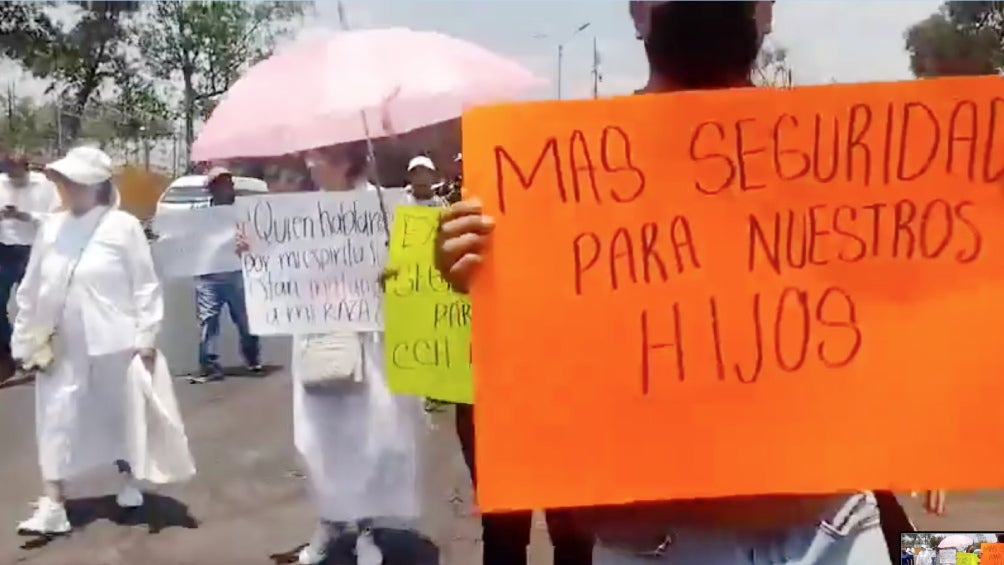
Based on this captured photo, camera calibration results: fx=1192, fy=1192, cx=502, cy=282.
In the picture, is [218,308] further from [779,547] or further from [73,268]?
[779,547]

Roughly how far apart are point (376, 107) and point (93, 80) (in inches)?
19.0

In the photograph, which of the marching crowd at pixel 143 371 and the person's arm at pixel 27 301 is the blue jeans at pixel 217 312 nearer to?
the marching crowd at pixel 143 371

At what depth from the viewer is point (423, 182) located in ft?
6.36

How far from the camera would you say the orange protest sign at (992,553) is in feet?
7.73

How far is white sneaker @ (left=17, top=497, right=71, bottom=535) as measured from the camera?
6.85ft

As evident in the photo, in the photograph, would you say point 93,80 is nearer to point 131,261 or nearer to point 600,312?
point 131,261

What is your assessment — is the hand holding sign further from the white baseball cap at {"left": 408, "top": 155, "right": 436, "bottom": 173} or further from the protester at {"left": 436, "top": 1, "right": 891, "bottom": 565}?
the white baseball cap at {"left": 408, "top": 155, "right": 436, "bottom": 173}

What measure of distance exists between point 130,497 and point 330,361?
0.44m

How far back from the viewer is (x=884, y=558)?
1509 millimetres

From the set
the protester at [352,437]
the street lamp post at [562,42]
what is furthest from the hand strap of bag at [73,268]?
the street lamp post at [562,42]

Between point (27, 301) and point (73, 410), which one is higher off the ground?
point (27, 301)

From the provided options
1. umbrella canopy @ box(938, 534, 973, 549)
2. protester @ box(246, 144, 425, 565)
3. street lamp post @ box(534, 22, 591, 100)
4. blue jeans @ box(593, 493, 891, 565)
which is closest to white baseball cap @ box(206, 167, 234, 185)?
protester @ box(246, 144, 425, 565)

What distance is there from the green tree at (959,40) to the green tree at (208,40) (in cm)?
100

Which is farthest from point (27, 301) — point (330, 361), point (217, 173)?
point (330, 361)
